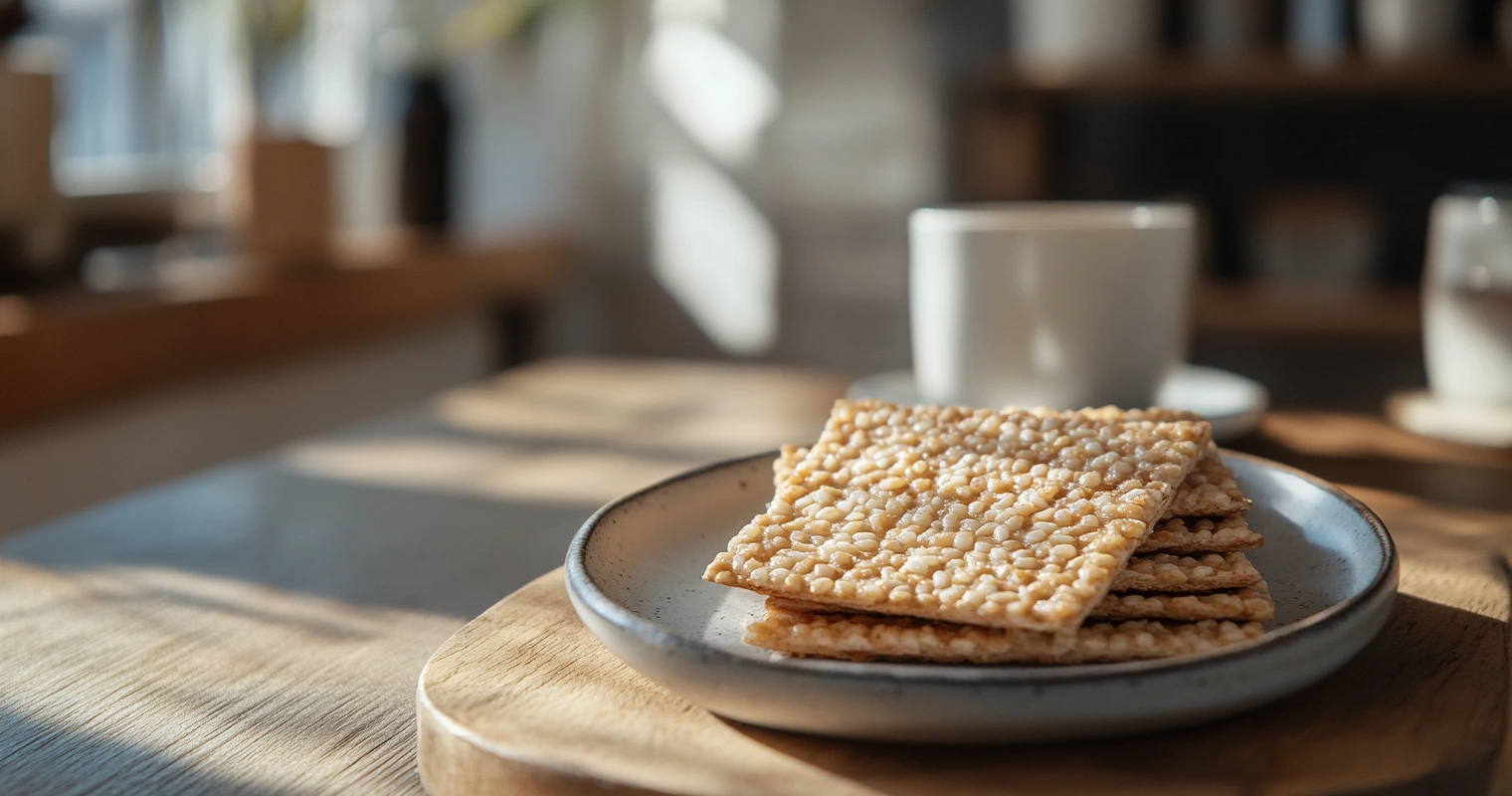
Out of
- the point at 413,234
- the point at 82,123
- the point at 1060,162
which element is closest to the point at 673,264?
the point at 413,234

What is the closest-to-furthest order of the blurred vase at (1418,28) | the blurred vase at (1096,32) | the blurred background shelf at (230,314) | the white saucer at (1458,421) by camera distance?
the white saucer at (1458,421), the blurred background shelf at (230,314), the blurred vase at (1418,28), the blurred vase at (1096,32)

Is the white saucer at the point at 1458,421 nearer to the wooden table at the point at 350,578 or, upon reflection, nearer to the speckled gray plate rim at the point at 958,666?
the wooden table at the point at 350,578

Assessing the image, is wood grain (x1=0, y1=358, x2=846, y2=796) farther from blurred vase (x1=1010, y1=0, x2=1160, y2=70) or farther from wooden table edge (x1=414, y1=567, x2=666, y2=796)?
blurred vase (x1=1010, y1=0, x2=1160, y2=70)

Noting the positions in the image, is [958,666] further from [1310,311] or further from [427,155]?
[427,155]

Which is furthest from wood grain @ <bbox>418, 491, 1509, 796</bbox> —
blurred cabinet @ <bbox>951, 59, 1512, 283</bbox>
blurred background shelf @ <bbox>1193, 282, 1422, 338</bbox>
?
A: blurred cabinet @ <bbox>951, 59, 1512, 283</bbox>

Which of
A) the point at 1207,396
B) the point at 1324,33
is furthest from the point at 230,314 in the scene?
the point at 1324,33

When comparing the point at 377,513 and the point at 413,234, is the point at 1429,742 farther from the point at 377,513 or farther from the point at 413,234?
the point at 413,234

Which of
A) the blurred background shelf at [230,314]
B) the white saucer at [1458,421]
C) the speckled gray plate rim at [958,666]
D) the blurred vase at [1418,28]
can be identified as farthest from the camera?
the blurred vase at [1418,28]

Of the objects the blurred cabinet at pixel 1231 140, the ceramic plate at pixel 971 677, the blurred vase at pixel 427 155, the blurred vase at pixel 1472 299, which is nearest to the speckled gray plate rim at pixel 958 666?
the ceramic plate at pixel 971 677
